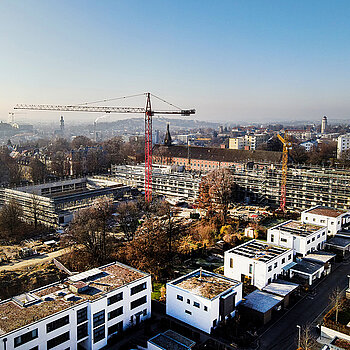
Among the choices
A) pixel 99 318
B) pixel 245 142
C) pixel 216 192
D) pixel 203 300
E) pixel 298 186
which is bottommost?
pixel 99 318

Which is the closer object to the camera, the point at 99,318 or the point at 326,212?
the point at 99,318

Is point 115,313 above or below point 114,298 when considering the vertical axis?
below

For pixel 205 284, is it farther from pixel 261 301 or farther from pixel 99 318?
pixel 99 318

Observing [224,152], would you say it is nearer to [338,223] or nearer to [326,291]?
[338,223]

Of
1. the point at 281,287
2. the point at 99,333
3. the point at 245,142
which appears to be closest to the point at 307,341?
the point at 281,287

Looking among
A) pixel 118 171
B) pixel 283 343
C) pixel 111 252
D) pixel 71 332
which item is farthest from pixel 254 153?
pixel 71 332

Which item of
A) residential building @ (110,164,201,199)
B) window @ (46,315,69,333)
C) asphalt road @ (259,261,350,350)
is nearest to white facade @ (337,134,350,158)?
residential building @ (110,164,201,199)

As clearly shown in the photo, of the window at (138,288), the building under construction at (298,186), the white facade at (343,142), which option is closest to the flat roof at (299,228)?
the building under construction at (298,186)

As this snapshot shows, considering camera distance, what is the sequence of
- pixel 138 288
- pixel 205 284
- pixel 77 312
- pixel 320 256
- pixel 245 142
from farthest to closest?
1. pixel 245 142
2. pixel 320 256
3. pixel 205 284
4. pixel 138 288
5. pixel 77 312
